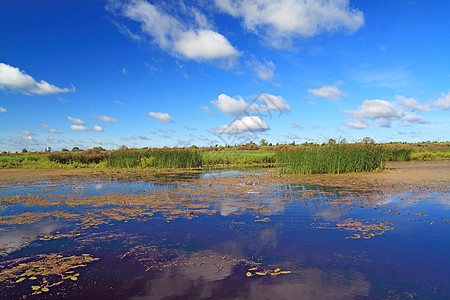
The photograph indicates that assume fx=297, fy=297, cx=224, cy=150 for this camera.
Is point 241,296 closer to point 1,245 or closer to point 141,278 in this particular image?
point 141,278

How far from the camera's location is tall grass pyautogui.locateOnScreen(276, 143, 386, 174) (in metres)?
17.0

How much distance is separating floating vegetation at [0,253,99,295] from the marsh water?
0.05 feet

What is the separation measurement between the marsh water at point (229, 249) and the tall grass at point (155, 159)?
1471 cm

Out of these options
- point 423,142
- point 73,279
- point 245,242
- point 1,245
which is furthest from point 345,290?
point 423,142

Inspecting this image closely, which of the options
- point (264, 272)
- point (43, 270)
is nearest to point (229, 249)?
point (264, 272)

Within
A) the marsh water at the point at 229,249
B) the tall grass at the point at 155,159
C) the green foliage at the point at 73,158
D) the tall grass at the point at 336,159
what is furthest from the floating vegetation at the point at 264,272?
the green foliage at the point at 73,158

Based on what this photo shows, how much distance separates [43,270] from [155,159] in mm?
20143

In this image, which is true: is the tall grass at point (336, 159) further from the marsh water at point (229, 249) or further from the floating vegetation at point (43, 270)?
the floating vegetation at point (43, 270)

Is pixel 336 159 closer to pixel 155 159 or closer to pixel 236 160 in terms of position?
pixel 155 159

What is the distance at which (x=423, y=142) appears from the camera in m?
64.7

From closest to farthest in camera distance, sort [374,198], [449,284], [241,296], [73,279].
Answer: [241,296]
[449,284]
[73,279]
[374,198]

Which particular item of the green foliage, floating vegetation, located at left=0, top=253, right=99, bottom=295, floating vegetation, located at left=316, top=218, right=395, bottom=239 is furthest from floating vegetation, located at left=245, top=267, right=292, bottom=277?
the green foliage

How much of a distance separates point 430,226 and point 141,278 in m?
5.95

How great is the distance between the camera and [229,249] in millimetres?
5105
